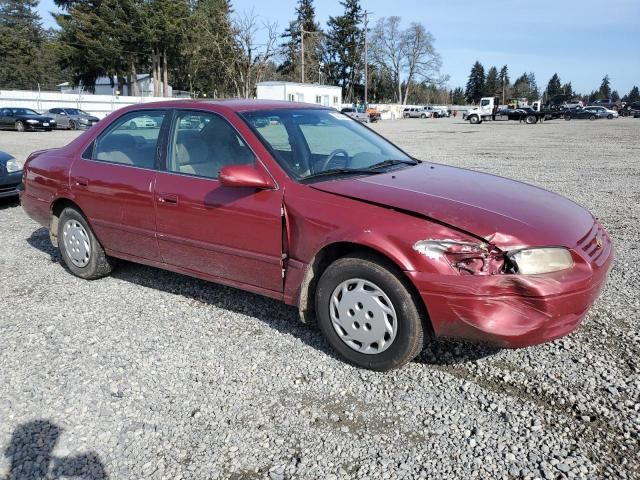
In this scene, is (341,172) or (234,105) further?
(234,105)

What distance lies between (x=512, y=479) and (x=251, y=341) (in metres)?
1.91

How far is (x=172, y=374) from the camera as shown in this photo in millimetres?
3254

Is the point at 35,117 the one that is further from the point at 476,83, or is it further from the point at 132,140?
the point at 476,83

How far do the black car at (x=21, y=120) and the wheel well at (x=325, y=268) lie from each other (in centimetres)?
2965

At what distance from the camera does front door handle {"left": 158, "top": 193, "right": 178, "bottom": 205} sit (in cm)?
395

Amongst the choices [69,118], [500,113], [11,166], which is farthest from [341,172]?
[500,113]

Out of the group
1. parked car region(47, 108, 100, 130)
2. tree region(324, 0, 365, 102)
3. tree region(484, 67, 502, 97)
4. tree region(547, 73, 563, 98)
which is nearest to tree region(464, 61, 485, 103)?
tree region(484, 67, 502, 97)

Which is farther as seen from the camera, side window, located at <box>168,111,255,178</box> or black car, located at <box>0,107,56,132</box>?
black car, located at <box>0,107,56,132</box>

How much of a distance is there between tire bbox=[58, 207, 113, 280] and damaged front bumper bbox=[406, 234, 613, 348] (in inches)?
122

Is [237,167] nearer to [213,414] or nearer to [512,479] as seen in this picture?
[213,414]

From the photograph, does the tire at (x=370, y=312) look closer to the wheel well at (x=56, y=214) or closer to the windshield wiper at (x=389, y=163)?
the windshield wiper at (x=389, y=163)

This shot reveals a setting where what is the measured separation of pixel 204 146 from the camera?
13.0ft

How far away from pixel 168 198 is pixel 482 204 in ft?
7.38

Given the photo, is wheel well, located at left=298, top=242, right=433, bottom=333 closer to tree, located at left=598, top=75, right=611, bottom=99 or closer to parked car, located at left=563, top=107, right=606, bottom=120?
parked car, located at left=563, top=107, right=606, bottom=120
